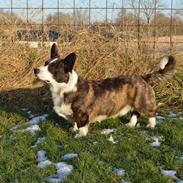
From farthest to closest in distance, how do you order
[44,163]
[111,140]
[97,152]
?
[111,140] < [97,152] < [44,163]

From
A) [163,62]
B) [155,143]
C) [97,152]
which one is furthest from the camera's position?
[163,62]

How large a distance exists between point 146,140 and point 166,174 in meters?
1.24

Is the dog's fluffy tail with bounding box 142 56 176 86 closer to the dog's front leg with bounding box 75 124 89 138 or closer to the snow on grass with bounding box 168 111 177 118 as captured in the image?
the snow on grass with bounding box 168 111 177 118

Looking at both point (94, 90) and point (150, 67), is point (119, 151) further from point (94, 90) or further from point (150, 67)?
point (150, 67)

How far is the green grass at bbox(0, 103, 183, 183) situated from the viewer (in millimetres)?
4496

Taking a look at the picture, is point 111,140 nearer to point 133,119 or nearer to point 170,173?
point 133,119

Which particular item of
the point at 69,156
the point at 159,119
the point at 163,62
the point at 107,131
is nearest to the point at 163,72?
the point at 163,62

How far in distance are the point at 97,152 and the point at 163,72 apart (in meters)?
2.19

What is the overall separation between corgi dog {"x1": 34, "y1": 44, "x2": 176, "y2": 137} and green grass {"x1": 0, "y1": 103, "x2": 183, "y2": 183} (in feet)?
0.67

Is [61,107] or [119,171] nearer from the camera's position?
[119,171]

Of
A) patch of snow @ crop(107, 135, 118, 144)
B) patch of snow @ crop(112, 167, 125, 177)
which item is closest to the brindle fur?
patch of snow @ crop(107, 135, 118, 144)

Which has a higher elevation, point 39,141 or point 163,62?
point 163,62

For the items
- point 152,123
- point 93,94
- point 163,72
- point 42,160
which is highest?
point 163,72

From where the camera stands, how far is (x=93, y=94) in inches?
254
